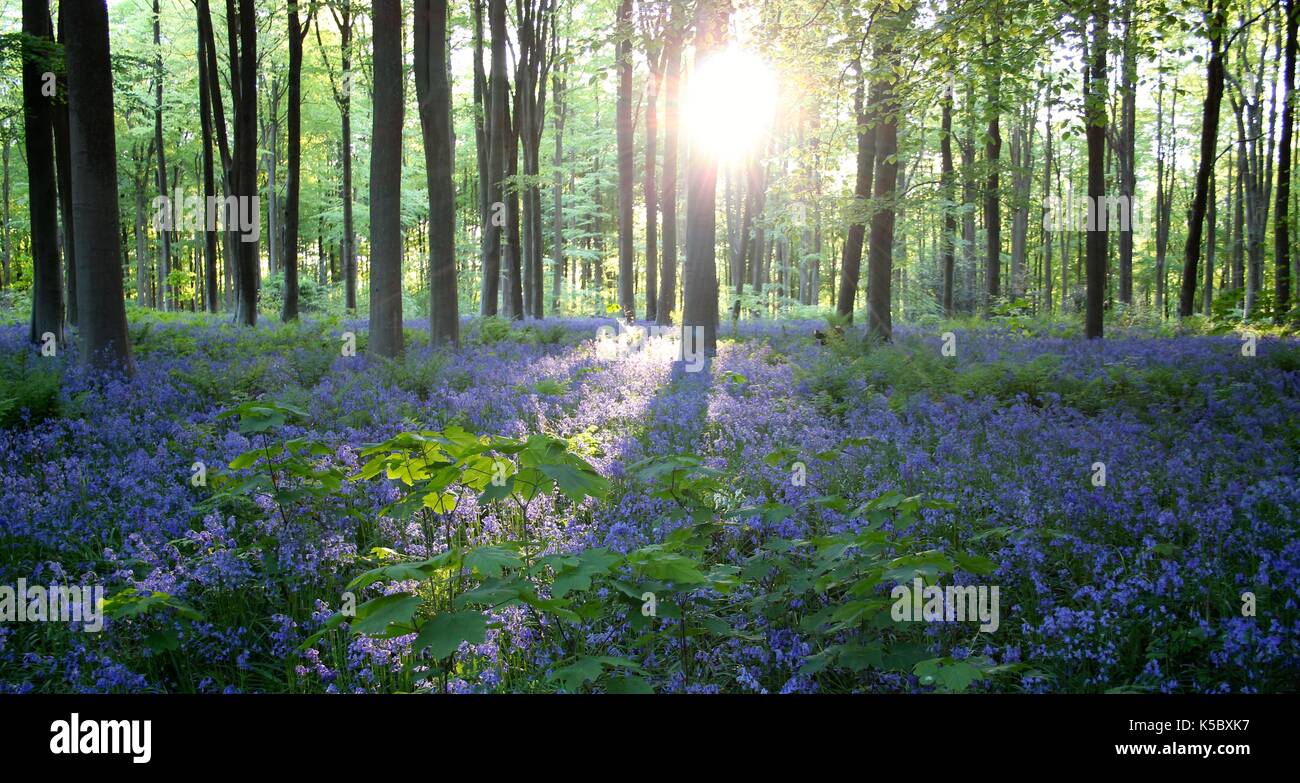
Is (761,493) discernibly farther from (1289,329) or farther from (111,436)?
(1289,329)

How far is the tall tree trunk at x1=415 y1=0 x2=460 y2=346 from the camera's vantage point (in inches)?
485

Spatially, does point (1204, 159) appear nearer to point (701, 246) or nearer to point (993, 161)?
point (993, 161)

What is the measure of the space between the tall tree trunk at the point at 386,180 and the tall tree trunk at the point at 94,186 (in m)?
3.24

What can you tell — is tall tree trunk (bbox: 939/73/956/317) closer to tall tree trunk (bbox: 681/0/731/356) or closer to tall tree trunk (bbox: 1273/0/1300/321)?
tall tree trunk (bbox: 681/0/731/356)

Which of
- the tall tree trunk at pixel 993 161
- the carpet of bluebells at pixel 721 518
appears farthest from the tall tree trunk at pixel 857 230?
the carpet of bluebells at pixel 721 518

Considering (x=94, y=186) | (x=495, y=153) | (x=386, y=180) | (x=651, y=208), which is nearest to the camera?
(x=94, y=186)

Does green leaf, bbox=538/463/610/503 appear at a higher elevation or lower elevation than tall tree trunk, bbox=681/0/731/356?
Result: lower

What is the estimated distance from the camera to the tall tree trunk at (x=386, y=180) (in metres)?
11.3

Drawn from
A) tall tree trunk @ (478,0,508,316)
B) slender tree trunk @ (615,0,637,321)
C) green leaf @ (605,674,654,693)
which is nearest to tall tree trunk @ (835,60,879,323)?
slender tree trunk @ (615,0,637,321)

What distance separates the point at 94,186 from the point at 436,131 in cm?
499

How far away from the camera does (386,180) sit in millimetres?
11320

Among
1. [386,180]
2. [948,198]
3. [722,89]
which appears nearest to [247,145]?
[386,180]

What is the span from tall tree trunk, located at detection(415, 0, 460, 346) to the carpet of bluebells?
120 inches
